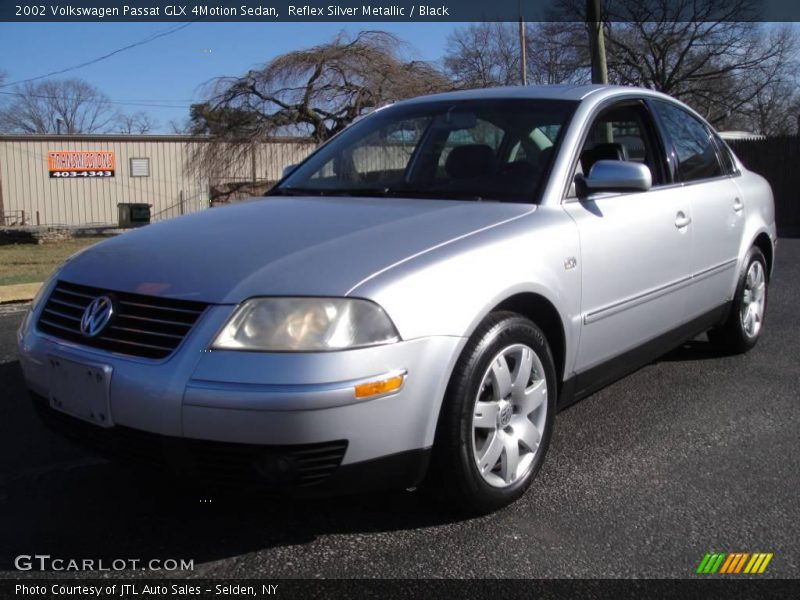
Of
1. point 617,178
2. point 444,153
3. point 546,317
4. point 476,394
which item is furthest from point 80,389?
point 617,178

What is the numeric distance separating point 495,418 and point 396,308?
64 cm

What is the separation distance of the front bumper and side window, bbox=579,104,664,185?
2001mm

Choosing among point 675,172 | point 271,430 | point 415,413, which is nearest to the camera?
point 271,430

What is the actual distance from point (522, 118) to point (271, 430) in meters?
2.14

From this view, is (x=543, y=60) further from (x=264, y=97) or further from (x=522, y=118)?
(x=522, y=118)

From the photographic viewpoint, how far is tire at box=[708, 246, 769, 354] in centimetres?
497

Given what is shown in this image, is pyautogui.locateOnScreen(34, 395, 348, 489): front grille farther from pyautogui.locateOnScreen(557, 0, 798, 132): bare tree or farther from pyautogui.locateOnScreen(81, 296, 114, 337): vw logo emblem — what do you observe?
pyautogui.locateOnScreen(557, 0, 798, 132): bare tree

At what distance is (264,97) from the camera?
21969mm

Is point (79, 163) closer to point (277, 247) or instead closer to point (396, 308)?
point (277, 247)

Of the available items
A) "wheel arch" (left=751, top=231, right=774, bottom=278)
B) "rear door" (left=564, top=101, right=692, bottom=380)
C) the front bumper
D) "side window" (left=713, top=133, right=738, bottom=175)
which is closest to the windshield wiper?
"rear door" (left=564, top=101, right=692, bottom=380)

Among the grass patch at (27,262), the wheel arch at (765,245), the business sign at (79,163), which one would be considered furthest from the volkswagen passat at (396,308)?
the business sign at (79,163)

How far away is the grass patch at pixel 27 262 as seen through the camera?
10586 mm

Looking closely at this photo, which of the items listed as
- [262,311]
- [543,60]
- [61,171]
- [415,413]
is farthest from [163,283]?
[61,171]

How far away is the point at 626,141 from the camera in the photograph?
14.5ft
